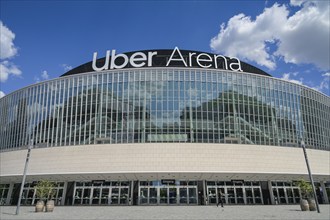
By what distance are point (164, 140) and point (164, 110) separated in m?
4.31

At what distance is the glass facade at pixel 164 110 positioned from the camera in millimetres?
43156

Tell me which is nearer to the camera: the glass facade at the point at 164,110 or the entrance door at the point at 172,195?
the entrance door at the point at 172,195

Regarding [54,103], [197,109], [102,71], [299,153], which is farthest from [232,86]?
[54,103]

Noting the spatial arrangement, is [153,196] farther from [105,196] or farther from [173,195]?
[105,196]

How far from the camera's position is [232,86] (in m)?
46.4

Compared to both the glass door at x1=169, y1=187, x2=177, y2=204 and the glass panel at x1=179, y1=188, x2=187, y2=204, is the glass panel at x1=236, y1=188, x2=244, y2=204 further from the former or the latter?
the glass door at x1=169, y1=187, x2=177, y2=204

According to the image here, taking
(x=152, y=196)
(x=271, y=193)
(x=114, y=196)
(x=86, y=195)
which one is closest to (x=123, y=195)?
(x=114, y=196)

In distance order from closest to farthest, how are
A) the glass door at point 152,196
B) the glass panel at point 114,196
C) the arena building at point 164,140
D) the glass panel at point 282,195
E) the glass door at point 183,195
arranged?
the arena building at point 164,140 < the glass door at point 152,196 < the glass door at point 183,195 < the glass panel at point 114,196 < the glass panel at point 282,195

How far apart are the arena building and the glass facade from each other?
15 centimetres

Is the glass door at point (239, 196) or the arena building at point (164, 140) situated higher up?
the arena building at point (164, 140)

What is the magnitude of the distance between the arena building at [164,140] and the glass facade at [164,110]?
15 cm

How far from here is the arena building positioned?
40.2 meters

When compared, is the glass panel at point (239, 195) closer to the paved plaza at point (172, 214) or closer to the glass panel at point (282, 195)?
the glass panel at point (282, 195)

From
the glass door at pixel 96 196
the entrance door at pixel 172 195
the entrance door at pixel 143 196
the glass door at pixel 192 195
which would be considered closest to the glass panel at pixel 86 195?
the glass door at pixel 96 196
